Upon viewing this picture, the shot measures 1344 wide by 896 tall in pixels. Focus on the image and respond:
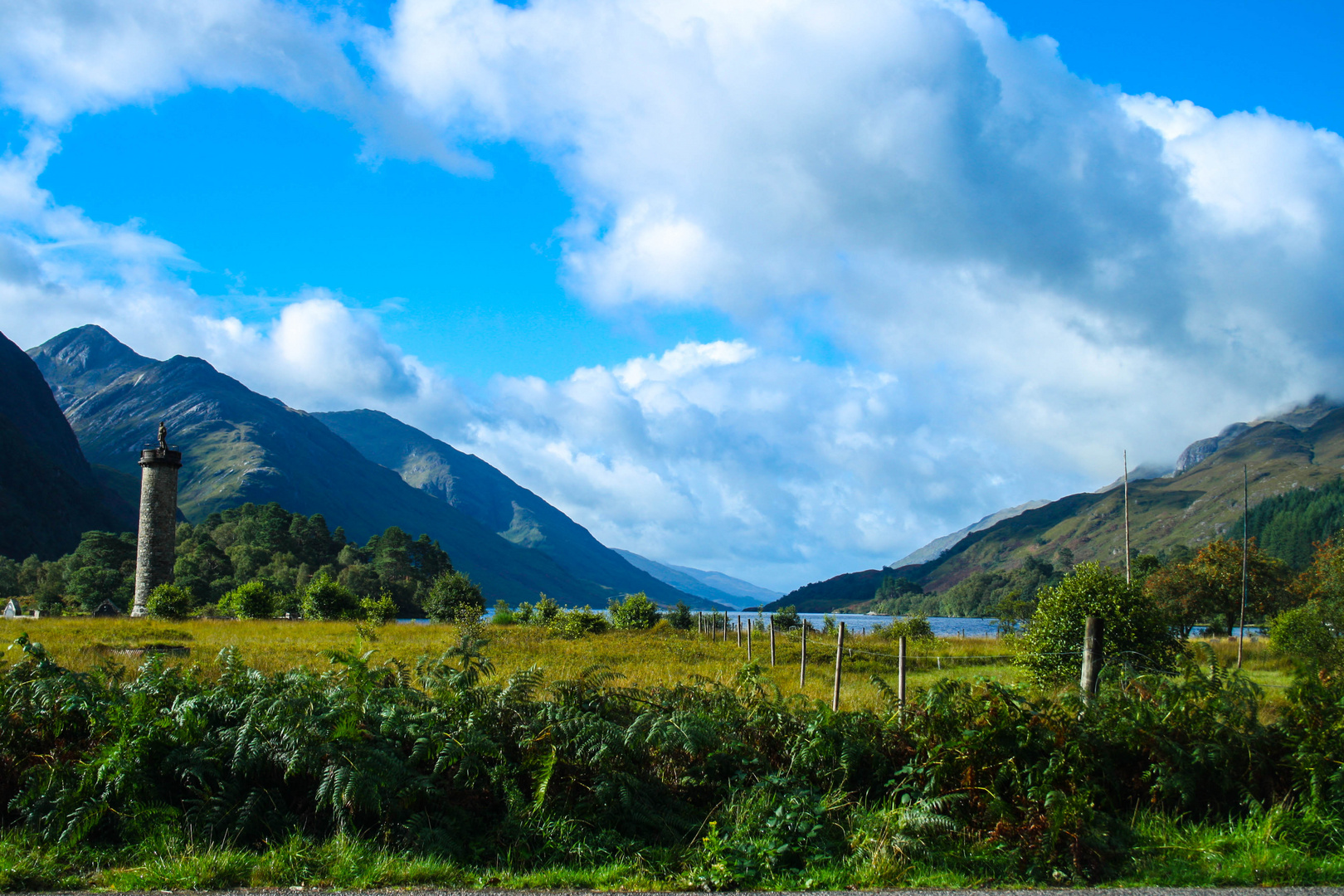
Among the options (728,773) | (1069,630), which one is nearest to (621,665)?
(1069,630)

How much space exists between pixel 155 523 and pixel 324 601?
11.3 meters

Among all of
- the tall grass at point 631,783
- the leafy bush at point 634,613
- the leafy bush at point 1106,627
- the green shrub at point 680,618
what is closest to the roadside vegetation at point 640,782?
the tall grass at point 631,783

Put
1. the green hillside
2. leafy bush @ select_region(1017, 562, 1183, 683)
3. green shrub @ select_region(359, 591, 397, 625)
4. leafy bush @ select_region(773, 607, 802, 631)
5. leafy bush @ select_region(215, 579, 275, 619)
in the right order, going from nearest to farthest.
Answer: leafy bush @ select_region(1017, 562, 1183, 683) < leafy bush @ select_region(215, 579, 275, 619) < green shrub @ select_region(359, 591, 397, 625) < leafy bush @ select_region(773, 607, 802, 631) < the green hillside

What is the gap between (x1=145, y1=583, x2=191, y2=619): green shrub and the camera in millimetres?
38531

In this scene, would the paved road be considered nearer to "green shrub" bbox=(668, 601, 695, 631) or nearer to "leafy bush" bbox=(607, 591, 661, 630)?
"leafy bush" bbox=(607, 591, 661, 630)

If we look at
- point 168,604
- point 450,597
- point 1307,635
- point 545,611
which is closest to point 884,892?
point 1307,635

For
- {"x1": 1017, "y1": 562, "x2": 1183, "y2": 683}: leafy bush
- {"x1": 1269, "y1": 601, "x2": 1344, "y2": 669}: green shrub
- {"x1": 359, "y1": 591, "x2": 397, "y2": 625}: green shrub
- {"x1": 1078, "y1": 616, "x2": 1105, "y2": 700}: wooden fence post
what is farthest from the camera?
{"x1": 359, "y1": 591, "x2": 397, "y2": 625}: green shrub

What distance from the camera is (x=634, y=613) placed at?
43781 millimetres

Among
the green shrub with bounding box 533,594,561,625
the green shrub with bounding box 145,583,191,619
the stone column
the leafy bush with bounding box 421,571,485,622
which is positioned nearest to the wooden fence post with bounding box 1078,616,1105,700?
the green shrub with bounding box 533,594,561,625

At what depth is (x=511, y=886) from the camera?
537 cm

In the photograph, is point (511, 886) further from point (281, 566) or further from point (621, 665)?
point (281, 566)

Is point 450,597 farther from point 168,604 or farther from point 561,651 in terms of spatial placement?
point 561,651

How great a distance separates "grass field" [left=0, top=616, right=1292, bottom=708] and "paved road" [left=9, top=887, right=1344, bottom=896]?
6314mm

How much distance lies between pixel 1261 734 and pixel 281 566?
96703mm
